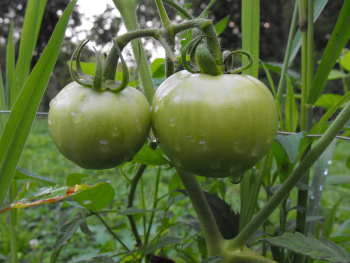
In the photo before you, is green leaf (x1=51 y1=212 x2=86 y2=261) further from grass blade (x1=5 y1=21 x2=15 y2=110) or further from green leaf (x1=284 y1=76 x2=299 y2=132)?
green leaf (x1=284 y1=76 x2=299 y2=132)

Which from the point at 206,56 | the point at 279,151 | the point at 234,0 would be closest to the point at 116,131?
the point at 206,56

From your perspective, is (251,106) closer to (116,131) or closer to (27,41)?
(116,131)

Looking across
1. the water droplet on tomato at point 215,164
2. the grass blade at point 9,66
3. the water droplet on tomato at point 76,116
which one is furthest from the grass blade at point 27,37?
the water droplet on tomato at point 215,164

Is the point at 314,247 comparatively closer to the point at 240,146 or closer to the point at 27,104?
the point at 240,146

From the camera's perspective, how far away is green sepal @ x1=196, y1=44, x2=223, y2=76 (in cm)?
29

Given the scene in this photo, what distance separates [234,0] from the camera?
16.2 ft

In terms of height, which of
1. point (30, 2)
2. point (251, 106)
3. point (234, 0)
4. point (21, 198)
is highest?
point (234, 0)

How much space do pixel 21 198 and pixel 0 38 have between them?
985 centimetres

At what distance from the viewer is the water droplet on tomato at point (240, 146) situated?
0.27 meters

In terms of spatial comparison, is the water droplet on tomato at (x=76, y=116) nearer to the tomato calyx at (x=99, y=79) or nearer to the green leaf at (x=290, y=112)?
the tomato calyx at (x=99, y=79)

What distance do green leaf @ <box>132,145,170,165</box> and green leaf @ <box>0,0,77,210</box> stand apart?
0.46 ft

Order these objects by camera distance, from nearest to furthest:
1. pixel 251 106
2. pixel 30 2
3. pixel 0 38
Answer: pixel 251 106 < pixel 30 2 < pixel 0 38

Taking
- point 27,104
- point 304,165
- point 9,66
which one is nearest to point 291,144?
point 304,165

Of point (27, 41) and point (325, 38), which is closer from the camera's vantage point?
point (27, 41)
